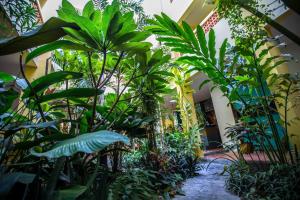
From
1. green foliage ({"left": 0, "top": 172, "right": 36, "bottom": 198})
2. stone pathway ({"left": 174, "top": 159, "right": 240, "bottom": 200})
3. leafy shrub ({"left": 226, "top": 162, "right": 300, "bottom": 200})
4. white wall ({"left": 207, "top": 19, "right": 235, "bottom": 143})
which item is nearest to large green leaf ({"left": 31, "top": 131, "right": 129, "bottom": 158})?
green foliage ({"left": 0, "top": 172, "right": 36, "bottom": 198})

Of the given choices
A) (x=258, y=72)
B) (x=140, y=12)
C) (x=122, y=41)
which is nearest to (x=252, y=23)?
(x=258, y=72)

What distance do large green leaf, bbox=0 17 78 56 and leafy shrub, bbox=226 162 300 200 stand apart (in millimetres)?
2123

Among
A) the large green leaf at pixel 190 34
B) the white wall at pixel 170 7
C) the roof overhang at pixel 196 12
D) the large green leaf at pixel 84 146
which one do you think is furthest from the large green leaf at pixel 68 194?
the white wall at pixel 170 7

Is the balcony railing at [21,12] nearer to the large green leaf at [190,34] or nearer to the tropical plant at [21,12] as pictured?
the tropical plant at [21,12]

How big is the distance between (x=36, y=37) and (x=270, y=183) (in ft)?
7.49

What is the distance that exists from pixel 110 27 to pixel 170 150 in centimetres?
292

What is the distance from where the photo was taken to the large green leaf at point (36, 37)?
2.86ft

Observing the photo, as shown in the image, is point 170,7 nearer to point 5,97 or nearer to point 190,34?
point 190,34

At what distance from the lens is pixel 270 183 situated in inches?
71.7

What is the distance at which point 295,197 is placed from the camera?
62.0 inches

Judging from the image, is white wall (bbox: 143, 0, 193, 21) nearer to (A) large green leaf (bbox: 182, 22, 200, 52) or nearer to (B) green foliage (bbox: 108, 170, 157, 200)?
(A) large green leaf (bbox: 182, 22, 200, 52)

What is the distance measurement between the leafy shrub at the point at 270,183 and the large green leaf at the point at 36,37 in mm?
2123

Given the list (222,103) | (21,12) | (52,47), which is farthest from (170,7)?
(52,47)

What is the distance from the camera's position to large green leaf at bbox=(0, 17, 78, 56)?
0.87m
